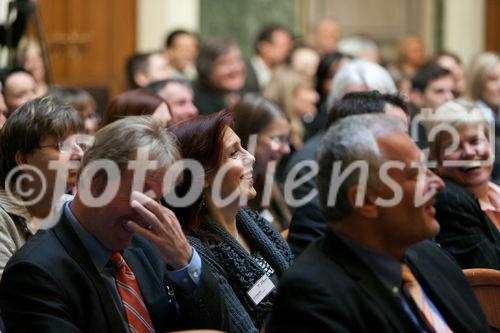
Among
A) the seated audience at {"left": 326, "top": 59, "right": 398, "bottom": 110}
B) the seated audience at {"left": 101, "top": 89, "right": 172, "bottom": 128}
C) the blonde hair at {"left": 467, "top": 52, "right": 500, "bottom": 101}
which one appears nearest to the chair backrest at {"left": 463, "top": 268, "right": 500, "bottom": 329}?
the seated audience at {"left": 101, "top": 89, "right": 172, "bottom": 128}

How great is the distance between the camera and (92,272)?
2.48 metres

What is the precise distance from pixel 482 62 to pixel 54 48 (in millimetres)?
4461

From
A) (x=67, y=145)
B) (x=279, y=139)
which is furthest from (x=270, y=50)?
(x=67, y=145)

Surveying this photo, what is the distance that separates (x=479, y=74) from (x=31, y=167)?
16.2 feet

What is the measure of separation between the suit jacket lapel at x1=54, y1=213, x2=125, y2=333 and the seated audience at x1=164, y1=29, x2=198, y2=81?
6256mm

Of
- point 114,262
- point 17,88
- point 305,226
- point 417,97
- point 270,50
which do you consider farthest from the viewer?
point 270,50

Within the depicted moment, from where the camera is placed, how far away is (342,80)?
516 cm

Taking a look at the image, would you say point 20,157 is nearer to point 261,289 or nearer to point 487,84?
point 261,289

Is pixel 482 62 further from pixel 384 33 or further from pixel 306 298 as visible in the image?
pixel 306 298

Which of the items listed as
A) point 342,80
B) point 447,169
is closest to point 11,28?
point 342,80

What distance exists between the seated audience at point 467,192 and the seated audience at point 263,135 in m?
0.80

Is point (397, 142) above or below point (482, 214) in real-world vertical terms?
above

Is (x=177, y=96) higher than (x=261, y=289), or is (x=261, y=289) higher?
(x=177, y=96)

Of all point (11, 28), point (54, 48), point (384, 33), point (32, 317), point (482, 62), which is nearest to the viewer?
point (32, 317)
